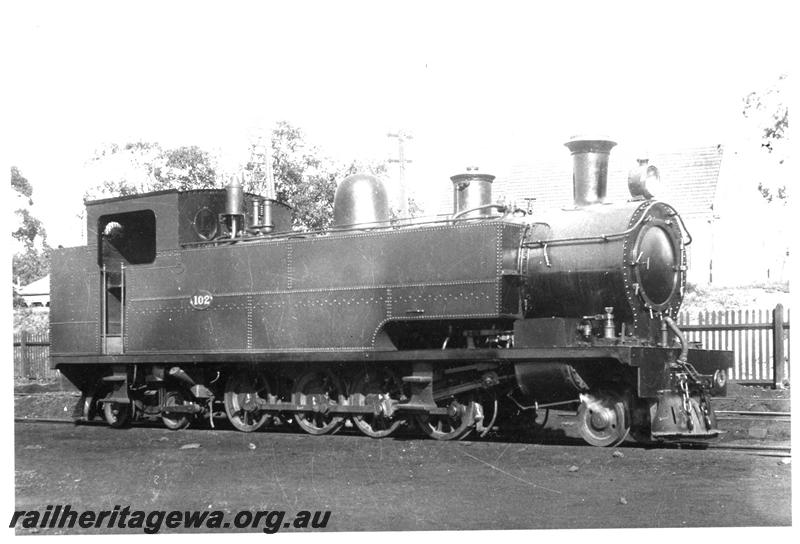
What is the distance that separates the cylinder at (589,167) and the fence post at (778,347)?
18.4 ft

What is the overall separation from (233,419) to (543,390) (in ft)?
14.0

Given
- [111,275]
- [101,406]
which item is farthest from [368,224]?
[101,406]

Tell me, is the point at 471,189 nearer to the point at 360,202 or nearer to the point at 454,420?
the point at 360,202

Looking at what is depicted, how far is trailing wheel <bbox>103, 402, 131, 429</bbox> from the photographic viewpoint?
12.3m

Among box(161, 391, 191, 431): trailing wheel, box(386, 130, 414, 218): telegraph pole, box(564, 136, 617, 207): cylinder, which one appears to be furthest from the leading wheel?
box(386, 130, 414, 218): telegraph pole

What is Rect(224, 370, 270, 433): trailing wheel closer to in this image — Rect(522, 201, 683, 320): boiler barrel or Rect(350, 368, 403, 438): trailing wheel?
Rect(350, 368, 403, 438): trailing wheel

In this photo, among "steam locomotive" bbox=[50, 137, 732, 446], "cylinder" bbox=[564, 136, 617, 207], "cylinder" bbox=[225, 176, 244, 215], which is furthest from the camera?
"cylinder" bbox=[225, 176, 244, 215]

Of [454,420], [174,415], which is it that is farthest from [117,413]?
[454,420]

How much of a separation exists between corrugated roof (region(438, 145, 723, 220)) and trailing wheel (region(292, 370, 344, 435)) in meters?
13.4

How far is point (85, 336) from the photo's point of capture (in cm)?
1261

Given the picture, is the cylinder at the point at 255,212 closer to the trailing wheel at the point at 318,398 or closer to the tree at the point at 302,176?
the trailing wheel at the point at 318,398

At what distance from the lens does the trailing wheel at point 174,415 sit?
12.0 m

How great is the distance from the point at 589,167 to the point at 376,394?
335 centimetres

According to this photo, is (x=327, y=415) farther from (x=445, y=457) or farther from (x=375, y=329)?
(x=445, y=457)
